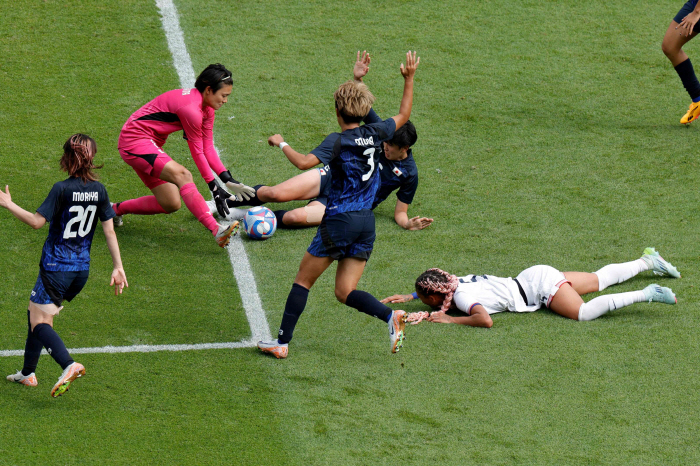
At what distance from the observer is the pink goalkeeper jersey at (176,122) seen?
7551 millimetres

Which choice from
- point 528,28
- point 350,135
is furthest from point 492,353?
point 528,28

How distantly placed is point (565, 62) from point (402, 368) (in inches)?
287

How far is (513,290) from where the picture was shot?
696 centimetres

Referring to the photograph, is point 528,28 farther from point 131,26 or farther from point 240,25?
point 131,26

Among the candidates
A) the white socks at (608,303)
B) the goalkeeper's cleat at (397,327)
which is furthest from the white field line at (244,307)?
the white socks at (608,303)

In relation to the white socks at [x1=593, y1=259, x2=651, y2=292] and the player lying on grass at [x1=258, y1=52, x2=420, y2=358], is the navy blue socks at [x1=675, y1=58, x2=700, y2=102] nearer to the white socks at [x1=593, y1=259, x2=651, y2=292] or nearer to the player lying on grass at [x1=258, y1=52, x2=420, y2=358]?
the white socks at [x1=593, y1=259, x2=651, y2=292]

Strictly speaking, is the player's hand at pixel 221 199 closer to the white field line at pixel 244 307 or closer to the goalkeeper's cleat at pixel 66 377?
the white field line at pixel 244 307

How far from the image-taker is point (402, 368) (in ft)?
20.3

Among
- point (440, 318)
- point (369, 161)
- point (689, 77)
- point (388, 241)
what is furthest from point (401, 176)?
point (689, 77)

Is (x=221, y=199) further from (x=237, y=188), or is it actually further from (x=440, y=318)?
(x=440, y=318)

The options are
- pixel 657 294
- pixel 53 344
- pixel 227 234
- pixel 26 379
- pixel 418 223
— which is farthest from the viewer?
pixel 418 223

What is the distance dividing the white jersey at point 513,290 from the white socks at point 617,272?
1.72ft

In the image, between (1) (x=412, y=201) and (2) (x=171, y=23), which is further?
(2) (x=171, y=23)

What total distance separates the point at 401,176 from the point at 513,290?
2.05m
